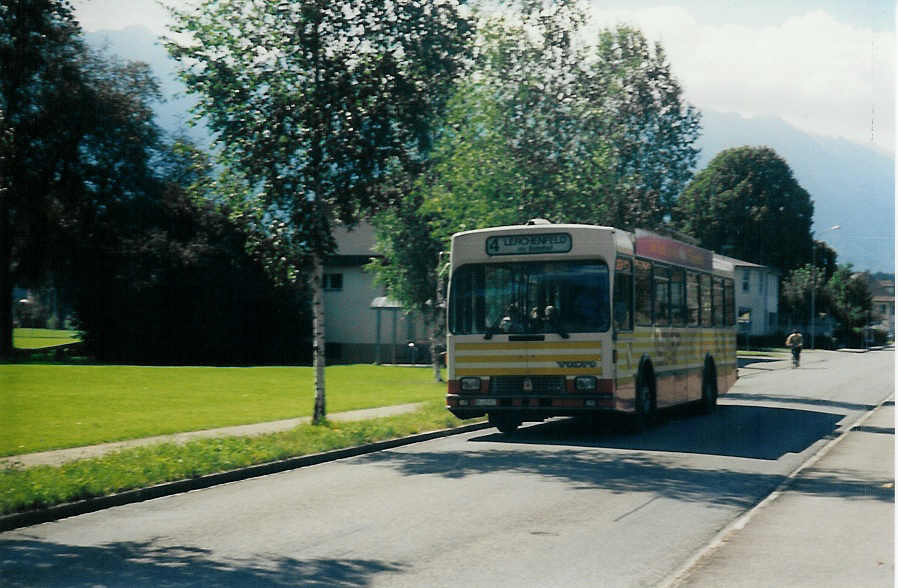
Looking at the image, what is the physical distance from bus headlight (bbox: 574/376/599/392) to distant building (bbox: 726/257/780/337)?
72.8 m

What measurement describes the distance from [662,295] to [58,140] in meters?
15.3

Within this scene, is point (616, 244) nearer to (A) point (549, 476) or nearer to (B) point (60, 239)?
(A) point (549, 476)

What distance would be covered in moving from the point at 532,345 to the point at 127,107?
87.7 feet

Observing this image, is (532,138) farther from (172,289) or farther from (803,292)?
(803,292)

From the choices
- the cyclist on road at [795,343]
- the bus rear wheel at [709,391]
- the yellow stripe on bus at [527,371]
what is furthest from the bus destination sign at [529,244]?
the cyclist on road at [795,343]

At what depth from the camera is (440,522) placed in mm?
9586

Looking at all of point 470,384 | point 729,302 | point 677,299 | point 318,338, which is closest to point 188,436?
point 318,338

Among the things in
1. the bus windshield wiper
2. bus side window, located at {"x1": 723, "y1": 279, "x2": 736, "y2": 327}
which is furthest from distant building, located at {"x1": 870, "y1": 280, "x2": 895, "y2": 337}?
the bus windshield wiper

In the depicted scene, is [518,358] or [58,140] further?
[58,140]

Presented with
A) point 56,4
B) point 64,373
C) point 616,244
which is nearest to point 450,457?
point 616,244

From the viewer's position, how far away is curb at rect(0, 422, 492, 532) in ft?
32.1

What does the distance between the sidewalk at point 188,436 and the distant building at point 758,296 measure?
227 ft

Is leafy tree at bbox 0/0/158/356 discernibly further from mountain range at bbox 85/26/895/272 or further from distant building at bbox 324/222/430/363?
distant building at bbox 324/222/430/363

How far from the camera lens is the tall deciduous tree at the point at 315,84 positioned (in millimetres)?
17156
